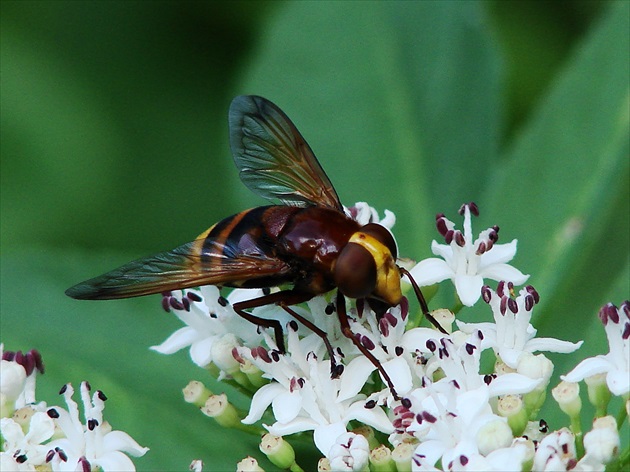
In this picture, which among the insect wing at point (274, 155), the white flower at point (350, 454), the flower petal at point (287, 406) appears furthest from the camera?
the insect wing at point (274, 155)

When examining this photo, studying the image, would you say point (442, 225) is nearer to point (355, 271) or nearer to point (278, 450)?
point (355, 271)

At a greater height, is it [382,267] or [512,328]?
[382,267]

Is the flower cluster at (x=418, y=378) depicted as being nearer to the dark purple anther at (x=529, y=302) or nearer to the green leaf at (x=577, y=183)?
the dark purple anther at (x=529, y=302)

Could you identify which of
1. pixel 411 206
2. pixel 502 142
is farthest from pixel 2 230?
pixel 502 142

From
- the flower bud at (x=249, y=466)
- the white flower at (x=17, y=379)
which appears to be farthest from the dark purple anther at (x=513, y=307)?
the white flower at (x=17, y=379)

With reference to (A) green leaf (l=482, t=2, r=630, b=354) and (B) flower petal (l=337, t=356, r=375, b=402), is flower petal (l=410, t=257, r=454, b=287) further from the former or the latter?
(A) green leaf (l=482, t=2, r=630, b=354)

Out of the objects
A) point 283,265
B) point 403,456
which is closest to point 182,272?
point 283,265
